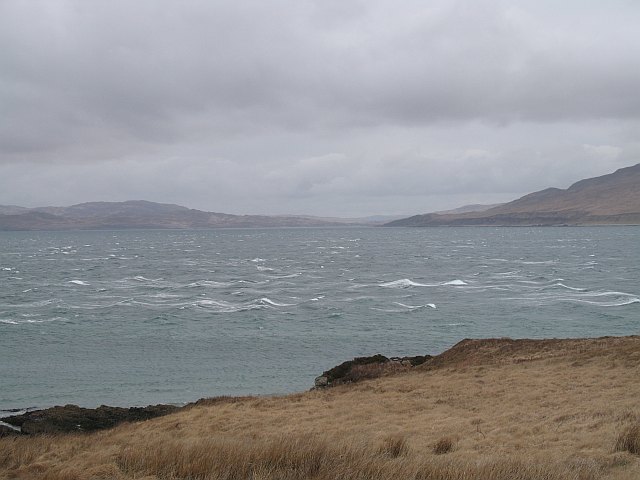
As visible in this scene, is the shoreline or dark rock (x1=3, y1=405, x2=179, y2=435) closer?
dark rock (x1=3, y1=405, x2=179, y2=435)

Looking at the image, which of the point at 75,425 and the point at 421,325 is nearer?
the point at 75,425

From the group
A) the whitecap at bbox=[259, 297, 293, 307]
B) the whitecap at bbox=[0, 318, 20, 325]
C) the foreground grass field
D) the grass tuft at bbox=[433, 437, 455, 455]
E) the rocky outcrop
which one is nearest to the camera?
the foreground grass field

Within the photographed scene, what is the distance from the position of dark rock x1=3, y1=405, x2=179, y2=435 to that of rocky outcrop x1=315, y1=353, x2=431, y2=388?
6471 mm

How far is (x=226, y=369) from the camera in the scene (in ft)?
99.8

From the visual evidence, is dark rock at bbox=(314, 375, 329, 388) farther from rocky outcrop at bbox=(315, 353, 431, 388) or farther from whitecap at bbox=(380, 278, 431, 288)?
whitecap at bbox=(380, 278, 431, 288)

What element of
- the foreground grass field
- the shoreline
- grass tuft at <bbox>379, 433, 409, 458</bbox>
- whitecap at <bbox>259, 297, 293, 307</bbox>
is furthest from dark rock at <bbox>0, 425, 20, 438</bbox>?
whitecap at <bbox>259, 297, 293, 307</bbox>

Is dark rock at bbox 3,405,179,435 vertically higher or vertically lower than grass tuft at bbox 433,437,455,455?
lower

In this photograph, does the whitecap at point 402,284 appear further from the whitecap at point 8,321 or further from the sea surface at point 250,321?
the whitecap at point 8,321

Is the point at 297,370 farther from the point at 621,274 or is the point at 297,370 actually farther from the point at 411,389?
the point at 621,274

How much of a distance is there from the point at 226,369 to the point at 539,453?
72.3 feet

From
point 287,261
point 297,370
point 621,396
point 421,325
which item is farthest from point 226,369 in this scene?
point 287,261

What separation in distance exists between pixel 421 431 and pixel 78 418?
13018mm

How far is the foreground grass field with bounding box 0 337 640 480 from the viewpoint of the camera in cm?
823

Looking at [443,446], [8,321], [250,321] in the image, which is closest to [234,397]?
[443,446]
